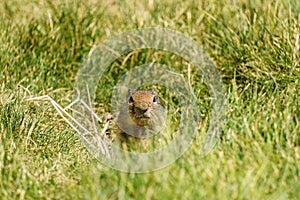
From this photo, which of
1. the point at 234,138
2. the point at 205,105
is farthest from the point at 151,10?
the point at 234,138

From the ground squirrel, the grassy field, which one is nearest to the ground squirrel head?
the ground squirrel

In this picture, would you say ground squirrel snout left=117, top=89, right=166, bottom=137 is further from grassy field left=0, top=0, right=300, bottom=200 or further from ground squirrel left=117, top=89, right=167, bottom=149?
grassy field left=0, top=0, right=300, bottom=200

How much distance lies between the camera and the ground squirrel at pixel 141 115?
384 centimetres

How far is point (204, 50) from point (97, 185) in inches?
88.2

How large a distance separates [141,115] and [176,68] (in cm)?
117

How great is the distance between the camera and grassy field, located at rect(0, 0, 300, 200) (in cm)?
295

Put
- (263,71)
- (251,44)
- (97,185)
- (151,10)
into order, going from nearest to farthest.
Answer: (97,185)
(263,71)
(251,44)
(151,10)

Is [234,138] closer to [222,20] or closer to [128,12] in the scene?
[222,20]

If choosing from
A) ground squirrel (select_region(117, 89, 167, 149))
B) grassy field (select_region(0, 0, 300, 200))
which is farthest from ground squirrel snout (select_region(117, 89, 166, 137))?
grassy field (select_region(0, 0, 300, 200))

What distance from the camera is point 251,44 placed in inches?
186

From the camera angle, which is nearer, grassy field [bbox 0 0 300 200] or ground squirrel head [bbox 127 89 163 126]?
grassy field [bbox 0 0 300 200]

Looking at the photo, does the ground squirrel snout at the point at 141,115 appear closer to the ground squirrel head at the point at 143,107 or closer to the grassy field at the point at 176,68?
the ground squirrel head at the point at 143,107

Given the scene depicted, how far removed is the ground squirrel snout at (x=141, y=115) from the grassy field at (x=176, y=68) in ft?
0.97

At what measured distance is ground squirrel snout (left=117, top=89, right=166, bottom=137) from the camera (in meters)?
3.84
